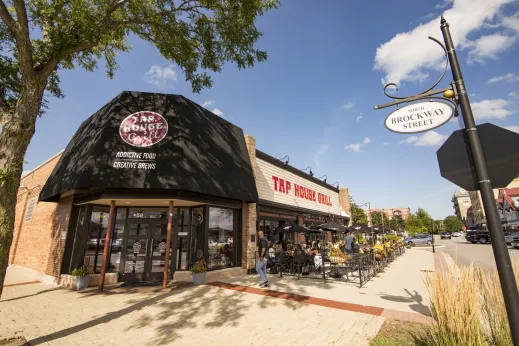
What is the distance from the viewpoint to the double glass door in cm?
1089

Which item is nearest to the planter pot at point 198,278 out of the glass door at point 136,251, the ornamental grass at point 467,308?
the glass door at point 136,251

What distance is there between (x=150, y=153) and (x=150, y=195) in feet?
5.35

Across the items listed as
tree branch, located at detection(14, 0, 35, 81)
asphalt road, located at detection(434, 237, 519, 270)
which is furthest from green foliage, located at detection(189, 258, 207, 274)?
asphalt road, located at detection(434, 237, 519, 270)

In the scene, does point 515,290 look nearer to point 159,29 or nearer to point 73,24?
point 73,24

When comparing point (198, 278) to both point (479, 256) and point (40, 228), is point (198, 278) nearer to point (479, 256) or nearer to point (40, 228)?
point (40, 228)

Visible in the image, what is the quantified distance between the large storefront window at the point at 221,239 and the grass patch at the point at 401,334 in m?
7.79

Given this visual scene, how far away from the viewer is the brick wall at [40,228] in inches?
471

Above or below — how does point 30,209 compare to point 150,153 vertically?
below

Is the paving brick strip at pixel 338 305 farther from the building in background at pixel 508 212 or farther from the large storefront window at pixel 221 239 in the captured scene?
the building in background at pixel 508 212

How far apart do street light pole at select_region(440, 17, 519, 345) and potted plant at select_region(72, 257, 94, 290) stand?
12.6 m

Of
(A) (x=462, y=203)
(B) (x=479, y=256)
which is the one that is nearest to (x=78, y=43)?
(B) (x=479, y=256)

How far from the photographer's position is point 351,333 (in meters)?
5.11

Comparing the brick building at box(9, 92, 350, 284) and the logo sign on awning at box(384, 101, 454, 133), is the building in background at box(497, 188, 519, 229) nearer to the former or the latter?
the brick building at box(9, 92, 350, 284)

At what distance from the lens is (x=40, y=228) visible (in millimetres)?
14320
